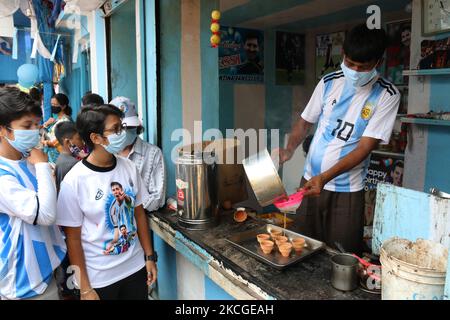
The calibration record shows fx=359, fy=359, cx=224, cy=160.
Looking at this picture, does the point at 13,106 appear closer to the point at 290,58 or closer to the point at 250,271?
the point at 250,271

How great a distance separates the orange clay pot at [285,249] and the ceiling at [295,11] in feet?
9.69

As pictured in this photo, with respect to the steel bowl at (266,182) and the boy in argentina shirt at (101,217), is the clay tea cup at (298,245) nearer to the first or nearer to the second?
the steel bowl at (266,182)

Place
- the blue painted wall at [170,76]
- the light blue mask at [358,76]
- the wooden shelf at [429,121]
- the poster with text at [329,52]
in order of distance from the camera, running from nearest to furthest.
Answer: the light blue mask at [358,76], the blue painted wall at [170,76], the wooden shelf at [429,121], the poster with text at [329,52]

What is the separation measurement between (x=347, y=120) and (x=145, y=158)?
131cm

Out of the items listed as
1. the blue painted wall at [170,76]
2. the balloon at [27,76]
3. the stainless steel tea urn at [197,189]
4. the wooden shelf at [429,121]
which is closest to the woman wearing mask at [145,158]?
the blue painted wall at [170,76]

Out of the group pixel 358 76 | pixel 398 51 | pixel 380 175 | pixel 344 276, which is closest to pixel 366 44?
pixel 358 76

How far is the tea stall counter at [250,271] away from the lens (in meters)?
1.33

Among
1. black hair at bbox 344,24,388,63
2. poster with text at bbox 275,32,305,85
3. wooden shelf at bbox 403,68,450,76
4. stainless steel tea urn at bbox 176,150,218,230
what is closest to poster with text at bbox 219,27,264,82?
poster with text at bbox 275,32,305,85

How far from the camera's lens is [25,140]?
5.00ft

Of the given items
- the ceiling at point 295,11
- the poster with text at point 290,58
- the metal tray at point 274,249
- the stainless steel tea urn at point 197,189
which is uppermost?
the ceiling at point 295,11

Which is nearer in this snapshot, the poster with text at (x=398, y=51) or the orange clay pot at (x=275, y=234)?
the orange clay pot at (x=275, y=234)

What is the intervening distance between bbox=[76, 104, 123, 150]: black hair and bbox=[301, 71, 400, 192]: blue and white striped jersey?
1208 mm

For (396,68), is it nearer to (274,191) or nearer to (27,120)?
(274,191)
